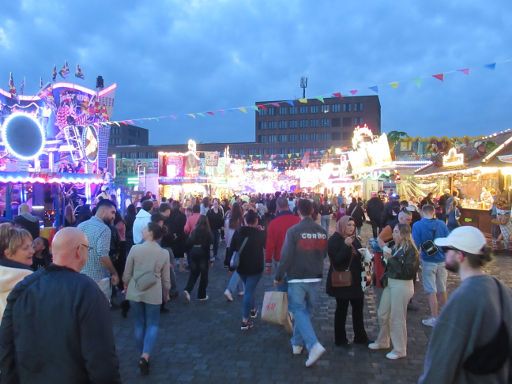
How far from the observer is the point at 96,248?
5.32 meters

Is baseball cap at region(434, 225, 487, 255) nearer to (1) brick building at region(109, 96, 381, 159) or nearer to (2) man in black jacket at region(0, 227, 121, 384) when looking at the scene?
(2) man in black jacket at region(0, 227, 121, 384)

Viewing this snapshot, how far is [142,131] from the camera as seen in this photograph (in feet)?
413

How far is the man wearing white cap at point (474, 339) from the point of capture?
7.00ft

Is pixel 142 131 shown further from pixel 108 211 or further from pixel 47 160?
pixel 108 211

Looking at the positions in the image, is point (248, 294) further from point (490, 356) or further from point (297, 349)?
point (490, 356)

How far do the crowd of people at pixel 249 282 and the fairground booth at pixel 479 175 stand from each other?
13.1ft

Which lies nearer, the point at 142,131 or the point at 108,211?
the point at 108,211

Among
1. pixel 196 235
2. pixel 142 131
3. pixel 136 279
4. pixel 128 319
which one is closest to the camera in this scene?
pixel 136 279

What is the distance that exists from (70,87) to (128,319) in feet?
53.6

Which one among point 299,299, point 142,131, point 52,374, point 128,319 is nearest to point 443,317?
point 52,374

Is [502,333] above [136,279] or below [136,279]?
above

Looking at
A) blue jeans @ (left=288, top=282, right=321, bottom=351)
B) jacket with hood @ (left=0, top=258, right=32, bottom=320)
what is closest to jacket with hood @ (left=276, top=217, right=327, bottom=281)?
blue jeans @ (left=288, top=282, right=321, bottom=351)

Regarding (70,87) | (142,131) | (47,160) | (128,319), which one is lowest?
(128,319)

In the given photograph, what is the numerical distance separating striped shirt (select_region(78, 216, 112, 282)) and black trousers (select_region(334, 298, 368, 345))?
287 cm
